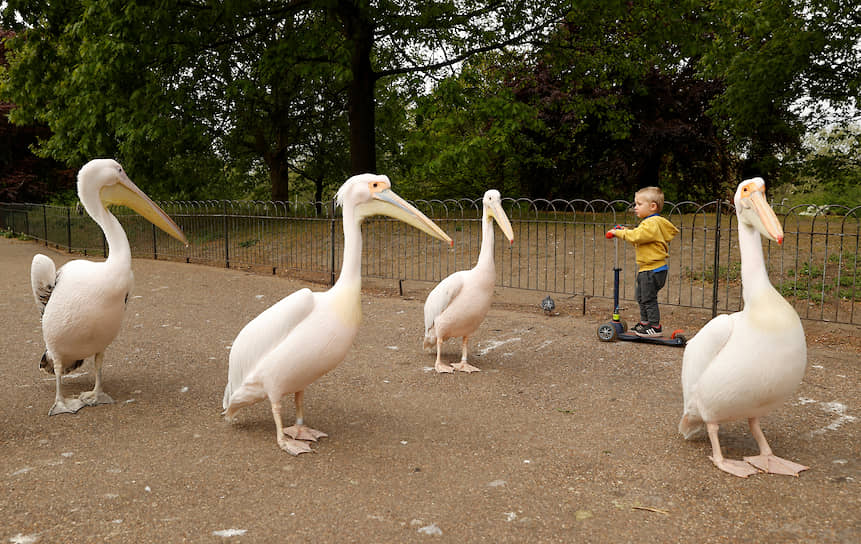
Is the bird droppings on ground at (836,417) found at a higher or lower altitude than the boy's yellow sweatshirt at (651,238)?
lower

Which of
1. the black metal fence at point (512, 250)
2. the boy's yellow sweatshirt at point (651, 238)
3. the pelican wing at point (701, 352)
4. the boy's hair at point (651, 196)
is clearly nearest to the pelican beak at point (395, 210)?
the pelican wing at point (701, 352)

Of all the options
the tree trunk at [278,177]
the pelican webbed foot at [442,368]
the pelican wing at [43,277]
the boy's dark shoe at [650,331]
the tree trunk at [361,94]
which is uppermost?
the tree trunk at [361,94]

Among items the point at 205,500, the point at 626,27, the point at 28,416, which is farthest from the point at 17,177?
the point at 205,500

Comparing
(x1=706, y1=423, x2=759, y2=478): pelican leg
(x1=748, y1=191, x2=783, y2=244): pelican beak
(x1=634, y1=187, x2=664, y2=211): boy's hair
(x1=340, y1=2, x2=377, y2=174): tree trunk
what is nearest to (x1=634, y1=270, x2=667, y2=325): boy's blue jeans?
(x1=634, y1=187, x2=664, y2=211): boy's hair

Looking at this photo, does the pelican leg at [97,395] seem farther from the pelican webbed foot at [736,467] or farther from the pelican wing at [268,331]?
the pelican webbed foot at [736,467]

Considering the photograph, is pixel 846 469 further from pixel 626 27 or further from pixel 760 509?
pixel 626 27

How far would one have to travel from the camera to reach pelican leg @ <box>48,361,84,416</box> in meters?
4.38

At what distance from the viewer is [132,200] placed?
4.78 metres

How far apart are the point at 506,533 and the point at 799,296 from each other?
753 cm

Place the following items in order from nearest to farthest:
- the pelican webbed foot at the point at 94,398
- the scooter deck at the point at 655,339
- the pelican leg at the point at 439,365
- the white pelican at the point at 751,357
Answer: the white pelican at the point at 751,357 → the pelican webbed foot at the point at 94,398 → the pelican leg at the point at 439,365 → the scooter deck at the point at 655,339

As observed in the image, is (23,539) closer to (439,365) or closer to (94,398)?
(94,398)

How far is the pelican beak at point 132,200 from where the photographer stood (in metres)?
4.71

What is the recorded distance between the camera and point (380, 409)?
4.55 meters

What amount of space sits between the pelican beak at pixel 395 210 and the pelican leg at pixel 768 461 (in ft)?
6.88
